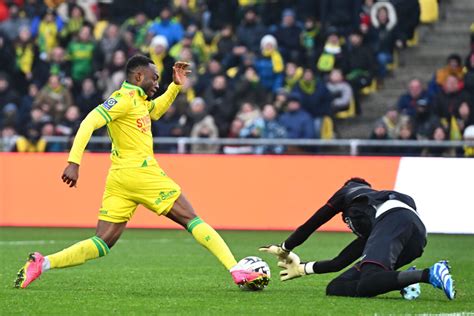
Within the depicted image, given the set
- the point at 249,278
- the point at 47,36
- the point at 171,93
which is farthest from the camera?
the point at 47,36

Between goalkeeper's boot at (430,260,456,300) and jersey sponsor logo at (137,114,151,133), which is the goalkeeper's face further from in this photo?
goalkeeper's boot at (430,260,456,300)

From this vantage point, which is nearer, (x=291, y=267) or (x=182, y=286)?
(x=291, y=267)

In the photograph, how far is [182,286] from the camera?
464 inches

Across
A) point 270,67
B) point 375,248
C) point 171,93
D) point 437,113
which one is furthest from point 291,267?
point 270,67

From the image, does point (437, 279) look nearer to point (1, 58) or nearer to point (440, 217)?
point (440, 217)

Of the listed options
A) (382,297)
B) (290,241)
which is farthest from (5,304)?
(382,297)

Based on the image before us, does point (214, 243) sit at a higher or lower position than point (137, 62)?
lower

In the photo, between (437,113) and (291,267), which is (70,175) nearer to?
(291,267)

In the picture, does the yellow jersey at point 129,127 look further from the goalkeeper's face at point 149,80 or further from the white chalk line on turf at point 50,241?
the white chalk line on turf at point 50,241

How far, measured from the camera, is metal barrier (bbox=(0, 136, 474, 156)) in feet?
70.2

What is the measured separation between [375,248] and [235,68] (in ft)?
48.6

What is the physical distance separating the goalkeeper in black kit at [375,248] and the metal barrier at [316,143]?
34.6 feet

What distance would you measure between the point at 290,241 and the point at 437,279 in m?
1.87

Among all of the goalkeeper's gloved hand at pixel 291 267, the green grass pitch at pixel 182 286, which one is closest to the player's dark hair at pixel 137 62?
the green grass pitch at pixel 182 286
